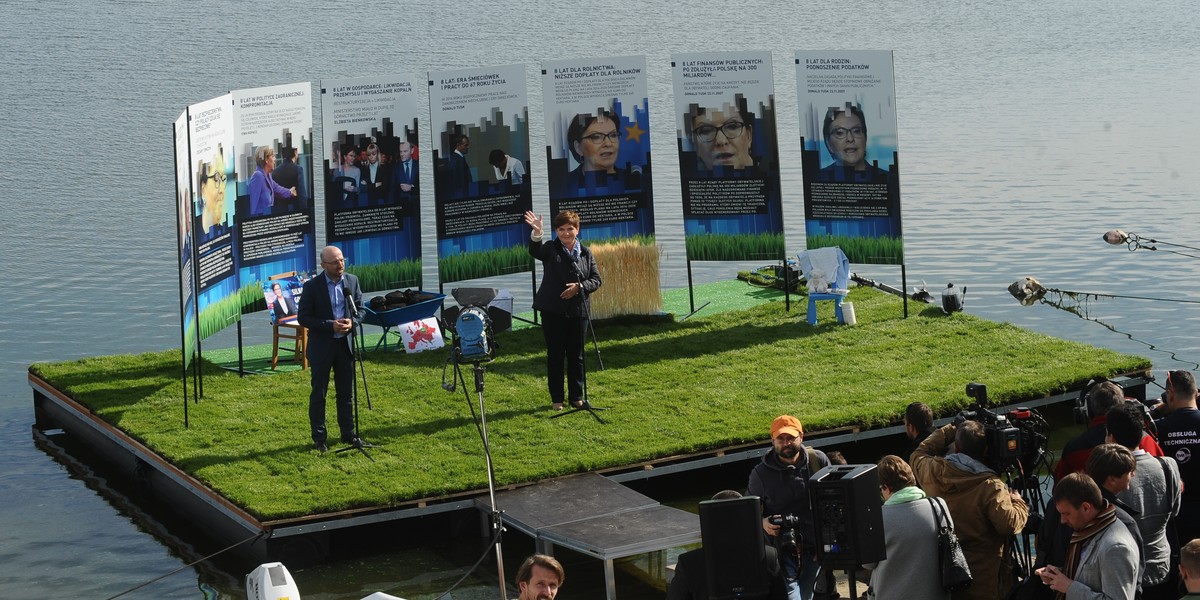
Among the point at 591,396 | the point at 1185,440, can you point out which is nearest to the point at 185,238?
the point at 591,396

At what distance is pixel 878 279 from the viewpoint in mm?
19078

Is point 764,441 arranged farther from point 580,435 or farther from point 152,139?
point 152,139

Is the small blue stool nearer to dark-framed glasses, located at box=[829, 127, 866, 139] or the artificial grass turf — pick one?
the artificial grass turf

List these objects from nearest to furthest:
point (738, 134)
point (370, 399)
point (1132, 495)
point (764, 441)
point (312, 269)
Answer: point (1132, 495)
point (764, 441)
point (370, 399)
point (312, 269)
point (738, 134)

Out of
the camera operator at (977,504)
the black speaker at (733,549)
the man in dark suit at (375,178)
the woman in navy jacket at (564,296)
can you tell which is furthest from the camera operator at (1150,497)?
the man in dark suit at (375,178)

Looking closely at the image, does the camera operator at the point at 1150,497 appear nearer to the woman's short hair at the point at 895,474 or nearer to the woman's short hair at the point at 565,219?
the woman's short hair at the point at 895,474

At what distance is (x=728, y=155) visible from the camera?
15.9 metres

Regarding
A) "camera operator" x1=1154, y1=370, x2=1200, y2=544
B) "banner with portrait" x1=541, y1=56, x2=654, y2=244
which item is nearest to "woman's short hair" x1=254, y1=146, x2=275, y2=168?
"banner with portrait" x1=541, y1=56, x2=654, y2=244

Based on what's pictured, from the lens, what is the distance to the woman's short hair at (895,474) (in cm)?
711

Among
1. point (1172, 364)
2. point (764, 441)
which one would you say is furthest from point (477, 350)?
point (1172, 364)

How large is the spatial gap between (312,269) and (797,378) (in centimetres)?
478

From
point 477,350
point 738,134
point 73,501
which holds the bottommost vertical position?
point 73,501

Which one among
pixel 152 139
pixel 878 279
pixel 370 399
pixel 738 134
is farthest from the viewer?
pixel 152 139

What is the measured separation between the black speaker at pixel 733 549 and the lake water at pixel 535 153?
3377 millimetres
